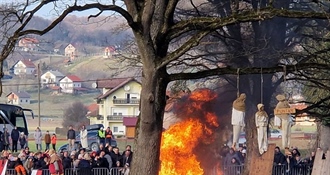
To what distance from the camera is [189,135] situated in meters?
27.9

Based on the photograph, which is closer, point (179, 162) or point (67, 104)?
point (179, 162)

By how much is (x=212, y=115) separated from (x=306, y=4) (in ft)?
16.5

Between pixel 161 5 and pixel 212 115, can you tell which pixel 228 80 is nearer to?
pixel 212 115

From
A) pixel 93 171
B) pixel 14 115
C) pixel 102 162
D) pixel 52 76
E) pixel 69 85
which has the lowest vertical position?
pixel 93 171

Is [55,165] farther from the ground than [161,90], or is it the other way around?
[161,90]

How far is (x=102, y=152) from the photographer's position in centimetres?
2927

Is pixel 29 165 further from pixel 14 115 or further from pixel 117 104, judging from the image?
pixel 117 104

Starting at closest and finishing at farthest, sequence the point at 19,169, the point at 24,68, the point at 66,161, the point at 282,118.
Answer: the point at 282,118, the point at 19,169, the point at 66,161, the point at 24,68

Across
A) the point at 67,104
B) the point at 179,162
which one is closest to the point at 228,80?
the point at 179,162

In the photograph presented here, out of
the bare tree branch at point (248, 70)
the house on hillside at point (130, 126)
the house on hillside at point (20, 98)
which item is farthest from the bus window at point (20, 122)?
the house on hillside at point (20, 98)

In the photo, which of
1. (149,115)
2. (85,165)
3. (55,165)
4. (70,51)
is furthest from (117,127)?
(149,115)

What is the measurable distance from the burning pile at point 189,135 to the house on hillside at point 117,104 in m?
62.8

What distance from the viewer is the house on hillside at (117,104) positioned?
9650cm

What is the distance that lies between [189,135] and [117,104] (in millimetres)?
72349
